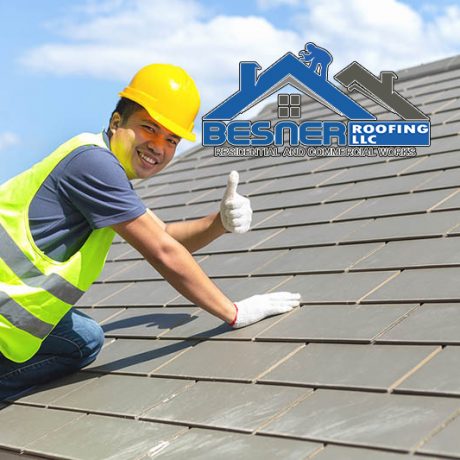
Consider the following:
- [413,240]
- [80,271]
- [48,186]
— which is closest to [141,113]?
[48,186]

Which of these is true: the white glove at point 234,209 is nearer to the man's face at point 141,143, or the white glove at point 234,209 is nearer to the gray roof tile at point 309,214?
the man's face at point 141,143

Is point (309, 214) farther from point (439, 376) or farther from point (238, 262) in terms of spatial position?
point (439, 376)

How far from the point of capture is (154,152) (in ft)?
9.69

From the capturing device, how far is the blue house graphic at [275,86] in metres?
6.62

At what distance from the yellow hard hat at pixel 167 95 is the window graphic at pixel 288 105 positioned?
396 cm

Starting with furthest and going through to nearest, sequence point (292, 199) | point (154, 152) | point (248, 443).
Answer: point (292, 199) → point (154, 152) → point (248, 443)

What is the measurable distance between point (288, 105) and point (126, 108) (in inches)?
166

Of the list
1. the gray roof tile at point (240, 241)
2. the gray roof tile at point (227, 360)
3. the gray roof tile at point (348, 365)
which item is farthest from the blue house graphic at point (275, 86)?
the gray roof tile at point (348, 365)

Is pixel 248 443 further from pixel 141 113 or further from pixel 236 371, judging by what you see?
pixel 141 113

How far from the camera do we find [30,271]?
9.11 feet

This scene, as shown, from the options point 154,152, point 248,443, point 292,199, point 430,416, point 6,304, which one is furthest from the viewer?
point 292,199

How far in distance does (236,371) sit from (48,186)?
3.46 ft

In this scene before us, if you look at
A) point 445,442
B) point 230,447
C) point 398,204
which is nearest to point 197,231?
point 398,204

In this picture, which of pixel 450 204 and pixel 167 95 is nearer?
pixel 167 95
